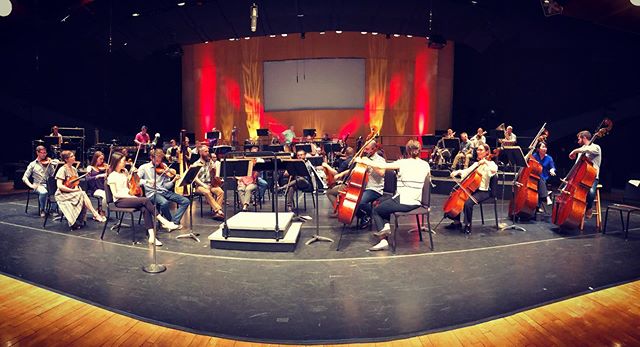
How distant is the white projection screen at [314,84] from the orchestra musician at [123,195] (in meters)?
9.87

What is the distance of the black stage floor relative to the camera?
125 inches

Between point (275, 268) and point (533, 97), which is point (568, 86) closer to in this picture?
point (533, 97)

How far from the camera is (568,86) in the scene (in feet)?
36.7

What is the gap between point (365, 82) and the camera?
48.6ft

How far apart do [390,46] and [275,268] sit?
39.5 ft

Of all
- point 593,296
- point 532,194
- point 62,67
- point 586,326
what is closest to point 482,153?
point 532,194

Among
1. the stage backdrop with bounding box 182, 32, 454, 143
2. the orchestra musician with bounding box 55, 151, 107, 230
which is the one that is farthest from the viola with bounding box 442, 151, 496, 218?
the stage backdrop with bounding box 182, 32, 454, 143

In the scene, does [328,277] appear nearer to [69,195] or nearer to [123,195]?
[123,195]

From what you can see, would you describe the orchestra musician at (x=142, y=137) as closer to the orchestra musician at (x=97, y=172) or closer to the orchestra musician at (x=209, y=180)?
the orchestra musician at (x=97, y=172)

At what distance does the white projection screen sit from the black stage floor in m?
9.54

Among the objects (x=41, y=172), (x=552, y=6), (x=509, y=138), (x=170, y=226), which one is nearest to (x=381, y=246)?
(x=170, y=226)

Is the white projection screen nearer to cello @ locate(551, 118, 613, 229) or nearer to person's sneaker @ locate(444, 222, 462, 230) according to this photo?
person's sneaker @ locate(444, 222, 462, 230)

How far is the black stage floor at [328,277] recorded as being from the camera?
3.19 m

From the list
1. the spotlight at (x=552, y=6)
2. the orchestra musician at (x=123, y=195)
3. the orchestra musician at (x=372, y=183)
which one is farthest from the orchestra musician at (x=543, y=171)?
the orchestra musician at (x=123, y=195)
